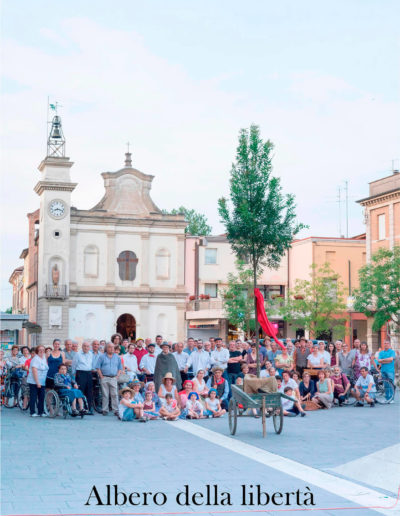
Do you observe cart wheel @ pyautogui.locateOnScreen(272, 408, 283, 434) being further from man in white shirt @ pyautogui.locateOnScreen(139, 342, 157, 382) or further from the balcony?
the balcony

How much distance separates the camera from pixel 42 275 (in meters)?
54.1

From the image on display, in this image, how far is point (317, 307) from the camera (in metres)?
52.0

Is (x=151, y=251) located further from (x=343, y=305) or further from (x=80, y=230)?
(x=343, y=305)

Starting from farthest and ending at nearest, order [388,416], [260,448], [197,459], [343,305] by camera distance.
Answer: [343,305]
[388,416]
[260,448]
[197,459]

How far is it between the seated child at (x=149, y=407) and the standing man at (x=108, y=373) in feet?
3.67

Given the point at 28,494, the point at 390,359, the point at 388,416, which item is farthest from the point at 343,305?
the point at 28,494

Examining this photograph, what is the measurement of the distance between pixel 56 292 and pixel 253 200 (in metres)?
27.0

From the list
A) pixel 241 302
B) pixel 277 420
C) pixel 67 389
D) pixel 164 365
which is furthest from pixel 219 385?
pixel 241 302

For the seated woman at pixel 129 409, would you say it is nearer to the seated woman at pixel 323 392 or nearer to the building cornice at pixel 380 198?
the seated woman at pixel 323 392

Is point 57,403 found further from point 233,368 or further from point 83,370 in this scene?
point 233,368

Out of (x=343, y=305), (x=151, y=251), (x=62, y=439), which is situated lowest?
(x=62, y=439)

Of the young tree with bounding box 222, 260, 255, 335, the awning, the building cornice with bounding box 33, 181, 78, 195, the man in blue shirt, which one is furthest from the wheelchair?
the awning

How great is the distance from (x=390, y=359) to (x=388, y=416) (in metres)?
3.99

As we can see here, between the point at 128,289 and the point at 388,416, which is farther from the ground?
the point at 128,289
